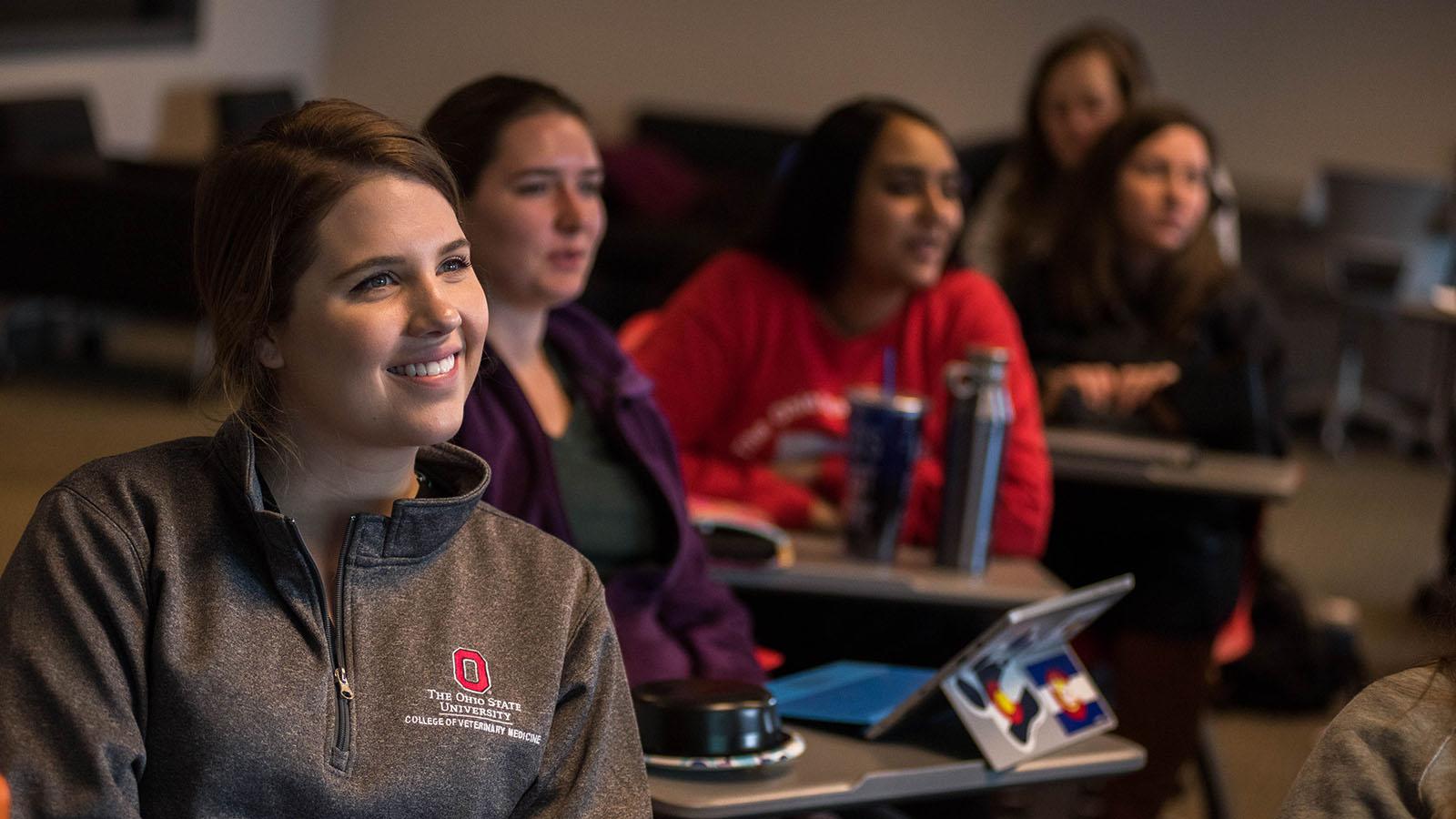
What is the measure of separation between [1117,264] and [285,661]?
244 centimetres

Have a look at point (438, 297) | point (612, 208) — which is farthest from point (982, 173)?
point (438, 297)

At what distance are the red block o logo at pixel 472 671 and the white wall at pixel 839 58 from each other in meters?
7.48

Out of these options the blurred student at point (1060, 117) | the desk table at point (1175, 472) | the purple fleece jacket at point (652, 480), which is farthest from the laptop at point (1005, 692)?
the blurred student at point (1060, 117)

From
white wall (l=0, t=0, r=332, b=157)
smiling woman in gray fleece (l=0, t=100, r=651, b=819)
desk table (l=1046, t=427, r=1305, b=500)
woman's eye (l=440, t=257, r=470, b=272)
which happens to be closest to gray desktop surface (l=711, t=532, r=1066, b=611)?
desk table (l=1046, t=427, r=1305, b=500)

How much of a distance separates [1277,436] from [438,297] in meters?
2.15

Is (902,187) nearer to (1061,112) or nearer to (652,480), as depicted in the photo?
(652,480)

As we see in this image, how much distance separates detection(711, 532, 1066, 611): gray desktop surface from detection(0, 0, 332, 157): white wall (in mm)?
4479

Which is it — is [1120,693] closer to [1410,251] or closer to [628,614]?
[628,614]

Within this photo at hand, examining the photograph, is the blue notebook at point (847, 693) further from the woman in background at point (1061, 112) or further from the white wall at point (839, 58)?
the white wall at point (839, 58)

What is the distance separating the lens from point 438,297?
1.40 metres

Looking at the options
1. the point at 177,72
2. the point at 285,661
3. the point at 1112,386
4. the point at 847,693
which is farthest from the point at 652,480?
the point at 177,72

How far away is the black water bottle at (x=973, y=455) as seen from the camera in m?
2.36

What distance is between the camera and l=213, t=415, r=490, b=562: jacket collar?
1.33 metres

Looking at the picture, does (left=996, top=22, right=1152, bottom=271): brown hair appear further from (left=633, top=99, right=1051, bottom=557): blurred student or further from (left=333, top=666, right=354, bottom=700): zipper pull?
(left=333, top=666, right=354, bottom=700): zipper pull
